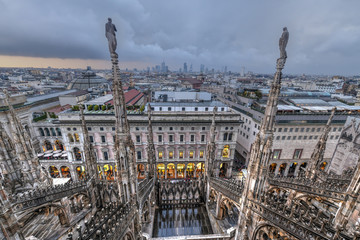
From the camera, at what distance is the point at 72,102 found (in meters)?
49.2

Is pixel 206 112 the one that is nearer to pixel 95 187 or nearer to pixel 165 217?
pixel 165 217

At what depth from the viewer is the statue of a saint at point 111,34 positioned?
8.88 m

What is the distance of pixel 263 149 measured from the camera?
10.9 meters

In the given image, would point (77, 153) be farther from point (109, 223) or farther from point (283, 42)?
point (283, 42)

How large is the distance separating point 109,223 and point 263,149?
11.6 metres

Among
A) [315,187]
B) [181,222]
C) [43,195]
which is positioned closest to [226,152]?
[315,187]

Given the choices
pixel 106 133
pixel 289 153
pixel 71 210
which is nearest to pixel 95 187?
pixel 71 210

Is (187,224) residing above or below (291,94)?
below

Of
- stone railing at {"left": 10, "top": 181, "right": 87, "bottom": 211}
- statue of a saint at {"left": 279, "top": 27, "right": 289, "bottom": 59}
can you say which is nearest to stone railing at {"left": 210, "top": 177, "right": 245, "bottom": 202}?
statue of a saint at {"left": 279, "top": 27, "right": 289, "bottom": 59}

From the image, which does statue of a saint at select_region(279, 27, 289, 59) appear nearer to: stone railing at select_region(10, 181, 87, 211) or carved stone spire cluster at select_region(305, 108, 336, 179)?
carved stone spire cluster at select_region(305, 108, 336, 179)

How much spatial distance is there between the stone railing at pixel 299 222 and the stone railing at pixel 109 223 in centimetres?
993

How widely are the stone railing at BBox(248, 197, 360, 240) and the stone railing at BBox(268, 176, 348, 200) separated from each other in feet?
21.0

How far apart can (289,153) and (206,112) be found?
24204 millimetres

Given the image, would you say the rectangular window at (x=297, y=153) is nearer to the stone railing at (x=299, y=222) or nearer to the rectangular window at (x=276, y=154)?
the rectangular window at (x=276, y=154)
